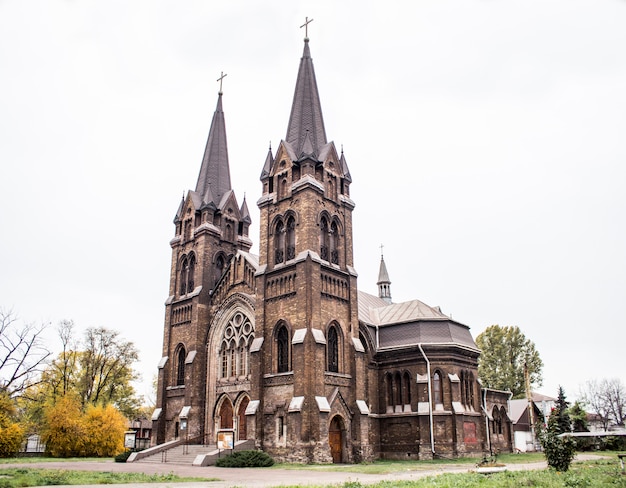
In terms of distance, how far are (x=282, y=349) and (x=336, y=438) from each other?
6.18 meters

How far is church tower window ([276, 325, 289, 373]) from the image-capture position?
3384 cm

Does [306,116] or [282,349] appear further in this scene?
[306,116]

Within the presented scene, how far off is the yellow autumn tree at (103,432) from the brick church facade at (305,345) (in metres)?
5.37

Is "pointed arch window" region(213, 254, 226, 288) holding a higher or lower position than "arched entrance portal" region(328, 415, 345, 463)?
higher

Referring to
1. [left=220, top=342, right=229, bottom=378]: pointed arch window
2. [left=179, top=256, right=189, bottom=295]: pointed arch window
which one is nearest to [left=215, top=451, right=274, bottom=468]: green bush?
[left=220, top=342, right=229, bottom=378]: pointed arch window

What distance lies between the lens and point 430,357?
123ft

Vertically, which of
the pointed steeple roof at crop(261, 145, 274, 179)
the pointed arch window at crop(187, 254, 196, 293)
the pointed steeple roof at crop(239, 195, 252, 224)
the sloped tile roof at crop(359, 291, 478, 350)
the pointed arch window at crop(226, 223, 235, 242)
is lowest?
the sloped tile roof at crop(359, 291, 478, 350)

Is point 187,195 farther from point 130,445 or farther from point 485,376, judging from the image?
point 485,376

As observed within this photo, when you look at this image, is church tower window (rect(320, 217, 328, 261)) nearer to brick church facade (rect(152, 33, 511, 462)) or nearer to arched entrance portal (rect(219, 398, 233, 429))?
brick church facade (rect(152, 33, 511, 462))

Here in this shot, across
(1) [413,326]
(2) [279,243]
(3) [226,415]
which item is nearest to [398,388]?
(1) [413,326]

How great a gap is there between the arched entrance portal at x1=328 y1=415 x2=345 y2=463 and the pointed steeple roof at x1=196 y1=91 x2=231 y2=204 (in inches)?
788

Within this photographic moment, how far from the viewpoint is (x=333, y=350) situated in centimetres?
3484

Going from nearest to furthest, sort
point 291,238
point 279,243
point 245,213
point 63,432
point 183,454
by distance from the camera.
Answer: point 183,454
point 291,238
point 279,243
point 63,432
point 245,213

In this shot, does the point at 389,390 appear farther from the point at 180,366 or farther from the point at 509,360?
the point at 509,360
